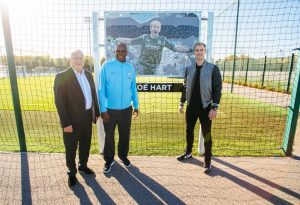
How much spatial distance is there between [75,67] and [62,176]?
176 centimetres

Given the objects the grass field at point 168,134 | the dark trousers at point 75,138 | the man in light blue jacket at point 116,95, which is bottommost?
the grass field at point 168,134

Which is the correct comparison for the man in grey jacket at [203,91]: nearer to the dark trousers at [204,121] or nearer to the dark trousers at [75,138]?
the dark trousers at [204,121]

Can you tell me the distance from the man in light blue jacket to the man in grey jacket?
3.04 feet

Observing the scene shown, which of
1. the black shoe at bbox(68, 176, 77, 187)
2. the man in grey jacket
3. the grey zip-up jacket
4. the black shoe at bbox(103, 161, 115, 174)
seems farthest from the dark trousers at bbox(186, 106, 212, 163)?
the black shoe at bbox(68, 176, 77, 187)

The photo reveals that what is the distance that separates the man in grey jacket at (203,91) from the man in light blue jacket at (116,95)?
0.93 m

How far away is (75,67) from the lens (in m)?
3.27

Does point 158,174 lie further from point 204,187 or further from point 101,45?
point 101,45

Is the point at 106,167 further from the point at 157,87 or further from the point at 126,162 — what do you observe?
the point at 157,87

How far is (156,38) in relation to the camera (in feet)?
13.7

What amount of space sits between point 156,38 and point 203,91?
1311 mm

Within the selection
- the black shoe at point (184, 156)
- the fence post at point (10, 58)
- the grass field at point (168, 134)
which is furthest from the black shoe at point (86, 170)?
the fence post at point (10, 58)

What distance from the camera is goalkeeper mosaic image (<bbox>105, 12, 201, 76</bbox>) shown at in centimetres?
409

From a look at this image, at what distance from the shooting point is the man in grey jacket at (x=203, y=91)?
3.61 metres

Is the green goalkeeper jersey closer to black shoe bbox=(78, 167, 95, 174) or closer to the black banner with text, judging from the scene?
the black banner with text
